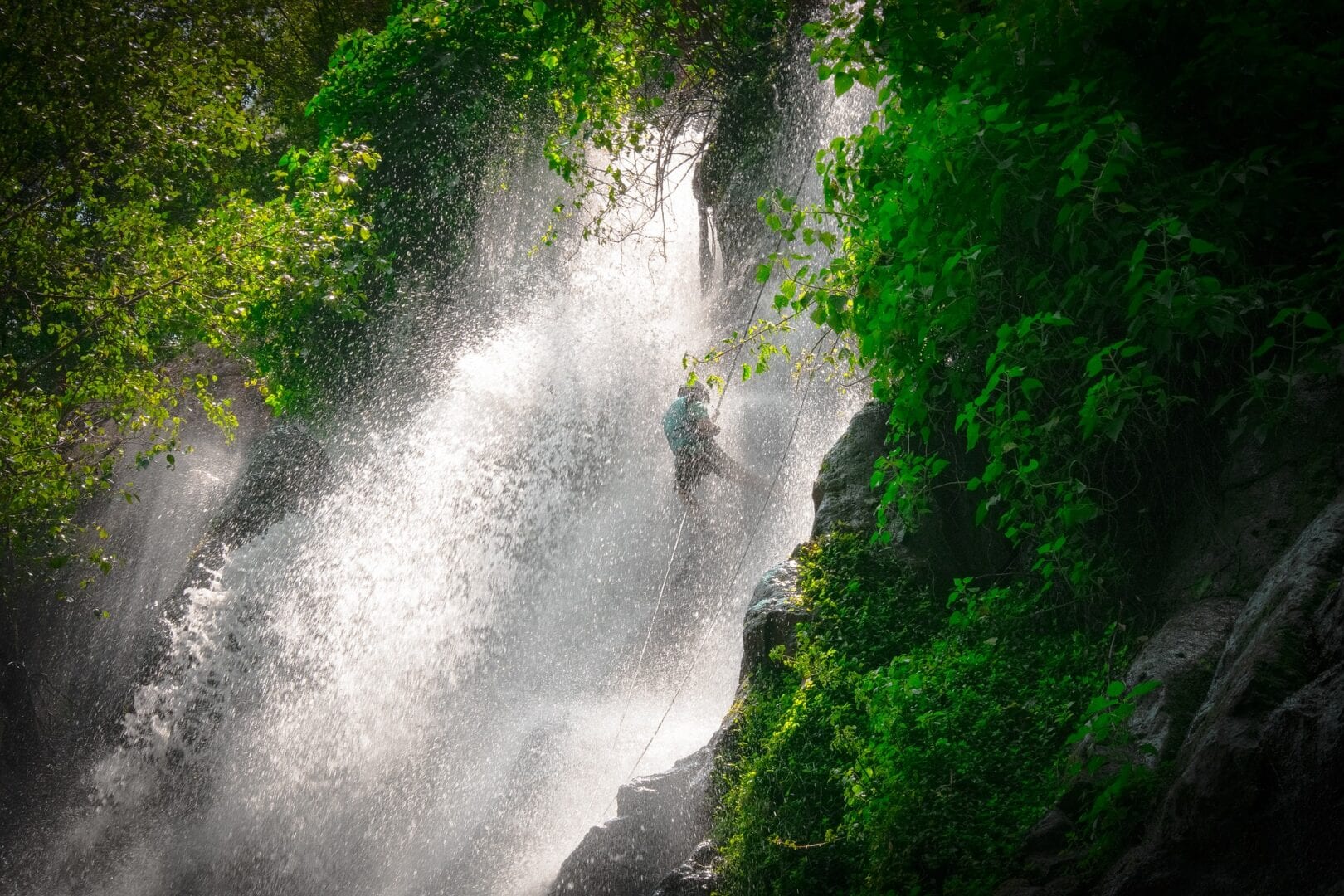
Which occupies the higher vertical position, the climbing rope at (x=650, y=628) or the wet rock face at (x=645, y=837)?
the climbing rope at (x=650, y=628)

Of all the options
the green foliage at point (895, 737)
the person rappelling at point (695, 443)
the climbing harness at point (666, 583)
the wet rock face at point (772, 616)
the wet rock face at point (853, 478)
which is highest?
the person rappelling at point (695, 443)

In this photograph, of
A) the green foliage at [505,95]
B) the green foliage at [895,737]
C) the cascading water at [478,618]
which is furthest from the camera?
the green foliage at [505,95]

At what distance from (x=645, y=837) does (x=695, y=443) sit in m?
5.08

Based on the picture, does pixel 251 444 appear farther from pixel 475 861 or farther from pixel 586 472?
pixel 475 861

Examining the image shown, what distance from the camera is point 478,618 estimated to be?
12961mm

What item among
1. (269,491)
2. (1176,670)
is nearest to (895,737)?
(1176,670)

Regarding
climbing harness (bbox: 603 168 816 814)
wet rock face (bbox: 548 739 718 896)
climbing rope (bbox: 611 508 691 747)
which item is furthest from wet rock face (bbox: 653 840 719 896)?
climbing rope (bbox: 611 508 691 747)

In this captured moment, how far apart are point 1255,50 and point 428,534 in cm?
1130

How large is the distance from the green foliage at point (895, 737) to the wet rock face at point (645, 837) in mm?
750

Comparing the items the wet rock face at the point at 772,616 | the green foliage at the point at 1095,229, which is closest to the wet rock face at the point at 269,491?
the wet rock face at the point at 772,616

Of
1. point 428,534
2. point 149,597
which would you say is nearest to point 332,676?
point 428,534

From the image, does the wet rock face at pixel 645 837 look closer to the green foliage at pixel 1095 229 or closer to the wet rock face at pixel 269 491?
the green foliage at pixel 1095 229

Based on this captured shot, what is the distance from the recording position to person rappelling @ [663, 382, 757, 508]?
11.0 m

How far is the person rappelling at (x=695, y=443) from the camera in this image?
1096 centimetres
